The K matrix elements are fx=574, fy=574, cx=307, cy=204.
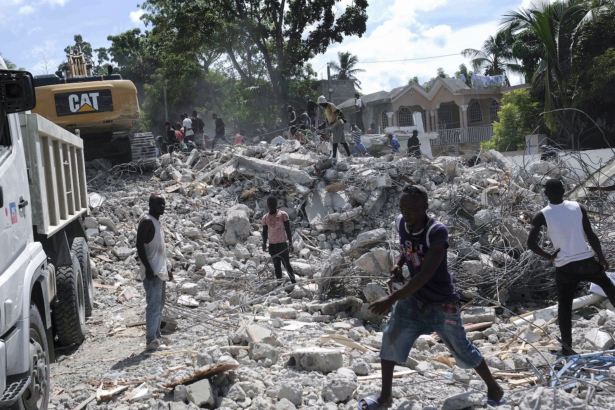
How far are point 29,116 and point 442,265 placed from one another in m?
3.79

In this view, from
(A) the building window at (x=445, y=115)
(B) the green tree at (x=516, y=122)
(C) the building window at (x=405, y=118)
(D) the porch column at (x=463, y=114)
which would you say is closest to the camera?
(B) the green tree at (x=516, y=122)

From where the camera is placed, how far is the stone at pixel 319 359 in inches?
187

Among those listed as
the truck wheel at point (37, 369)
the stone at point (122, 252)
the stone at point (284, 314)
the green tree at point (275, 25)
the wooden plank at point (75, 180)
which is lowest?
the stone at point (284, 314)

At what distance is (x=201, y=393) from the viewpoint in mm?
4164

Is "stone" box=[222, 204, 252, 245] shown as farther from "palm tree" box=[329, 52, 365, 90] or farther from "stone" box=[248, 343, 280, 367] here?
"palm tree" box=[329, 52, 365, 90]

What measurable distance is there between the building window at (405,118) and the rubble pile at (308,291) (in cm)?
2381

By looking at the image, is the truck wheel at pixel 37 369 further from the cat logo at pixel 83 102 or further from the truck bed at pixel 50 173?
the cat logo at pixel 83 102

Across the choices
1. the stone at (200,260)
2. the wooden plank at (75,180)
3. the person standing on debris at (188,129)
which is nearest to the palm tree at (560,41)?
the person standing on debris at (188,129)

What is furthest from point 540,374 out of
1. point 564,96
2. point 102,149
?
point 564,96

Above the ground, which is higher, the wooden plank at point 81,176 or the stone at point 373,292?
the wooden plank at point 81,176

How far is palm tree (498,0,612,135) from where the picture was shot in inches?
802

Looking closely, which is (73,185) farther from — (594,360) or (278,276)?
(594,360)

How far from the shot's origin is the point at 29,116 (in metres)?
5.07

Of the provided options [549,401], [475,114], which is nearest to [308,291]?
[549,401]
